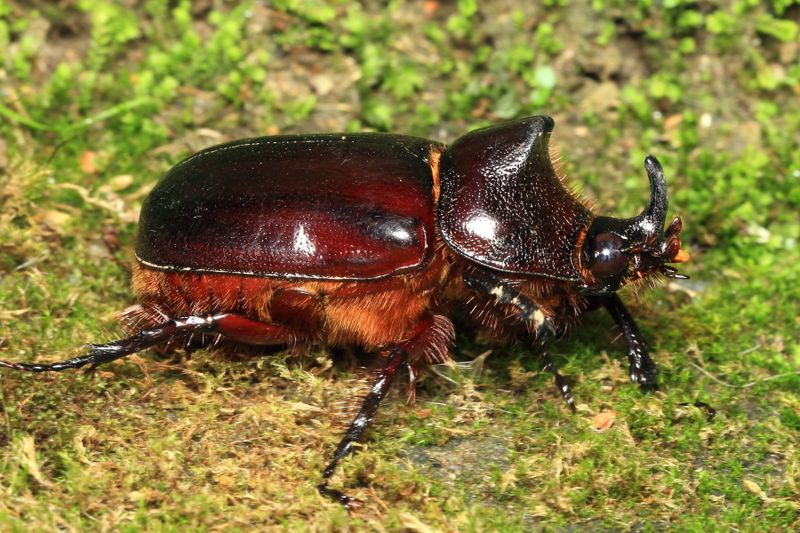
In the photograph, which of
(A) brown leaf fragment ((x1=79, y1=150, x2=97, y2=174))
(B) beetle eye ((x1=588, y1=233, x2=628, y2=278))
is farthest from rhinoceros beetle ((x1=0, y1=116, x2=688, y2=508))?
(A) brown leaf fragment ((x1=79, y1=150, x2=97, y2=174))

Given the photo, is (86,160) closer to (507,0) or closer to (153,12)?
(153,12)

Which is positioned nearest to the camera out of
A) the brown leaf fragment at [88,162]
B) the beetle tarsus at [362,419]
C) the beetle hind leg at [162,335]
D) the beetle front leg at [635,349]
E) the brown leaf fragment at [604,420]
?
the beetle tarsus at [362,419]

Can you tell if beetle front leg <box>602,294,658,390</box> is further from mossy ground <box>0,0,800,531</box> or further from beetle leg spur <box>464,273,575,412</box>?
beetle leg spur <box>464,273,575,412</box>

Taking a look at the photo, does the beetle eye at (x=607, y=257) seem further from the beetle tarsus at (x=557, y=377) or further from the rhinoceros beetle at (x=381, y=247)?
the beetle tarsus at (x=557, y=377)

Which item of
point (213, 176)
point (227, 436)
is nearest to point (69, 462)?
point (227, 436)

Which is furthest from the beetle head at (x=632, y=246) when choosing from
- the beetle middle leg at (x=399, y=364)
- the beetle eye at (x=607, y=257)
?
the beetle middle leg at (x=399, y=364)

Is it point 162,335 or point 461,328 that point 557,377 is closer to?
point 461,328

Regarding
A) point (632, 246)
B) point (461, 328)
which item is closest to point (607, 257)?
point (632, 246)
